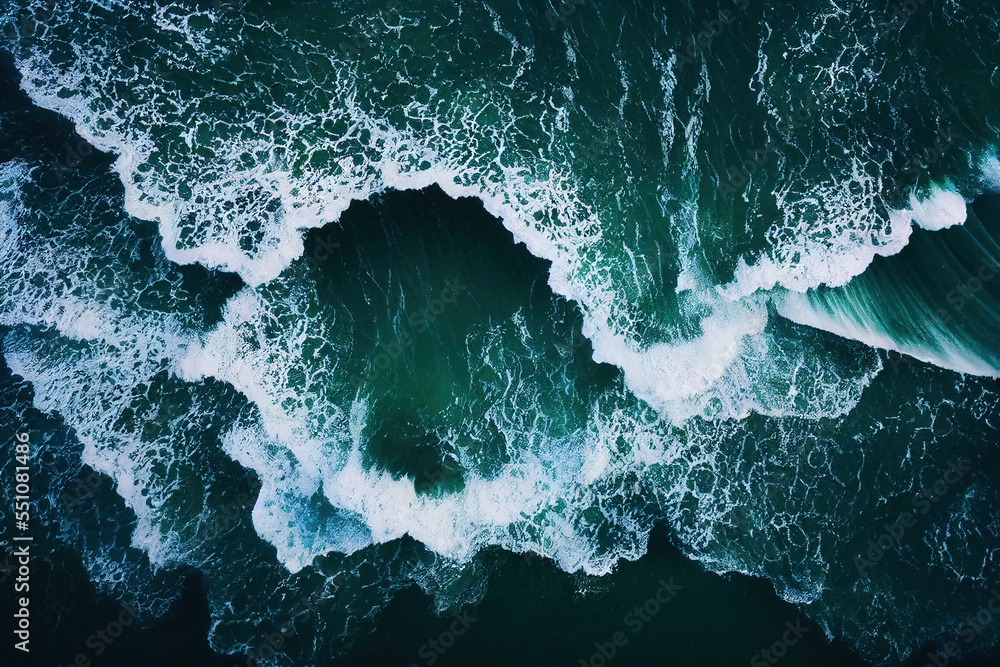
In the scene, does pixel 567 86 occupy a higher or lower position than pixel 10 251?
higher

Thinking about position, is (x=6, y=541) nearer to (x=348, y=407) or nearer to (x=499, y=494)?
(x=348, y=407)

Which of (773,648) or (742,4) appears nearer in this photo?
(773,648)

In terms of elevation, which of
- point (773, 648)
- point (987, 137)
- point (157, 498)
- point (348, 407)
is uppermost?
point (987, 137)

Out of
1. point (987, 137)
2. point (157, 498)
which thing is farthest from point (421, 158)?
point (987, 137)

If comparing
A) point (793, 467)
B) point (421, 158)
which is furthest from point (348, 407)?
point (793, 467)

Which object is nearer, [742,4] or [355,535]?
[355,535]

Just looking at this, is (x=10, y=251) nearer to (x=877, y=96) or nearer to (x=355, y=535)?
(x=355, y=535)
